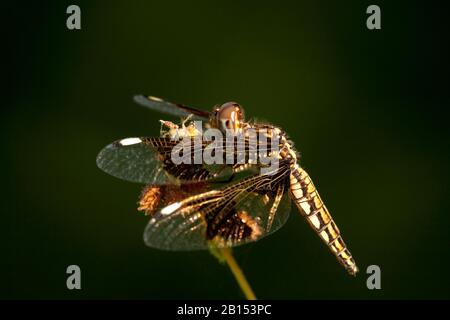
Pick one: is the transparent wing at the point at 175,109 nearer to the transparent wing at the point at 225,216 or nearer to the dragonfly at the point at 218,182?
the dragonfly at the point at 218,182

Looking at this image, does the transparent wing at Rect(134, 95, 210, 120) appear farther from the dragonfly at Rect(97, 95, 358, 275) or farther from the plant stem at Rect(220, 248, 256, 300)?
the plant stem at Rect(220, 248, 256, 300)

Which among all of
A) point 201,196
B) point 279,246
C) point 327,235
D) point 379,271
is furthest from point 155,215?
point 379,271

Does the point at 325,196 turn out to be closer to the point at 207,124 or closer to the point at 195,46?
the point at 195,46

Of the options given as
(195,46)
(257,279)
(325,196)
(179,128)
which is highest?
(195,46)

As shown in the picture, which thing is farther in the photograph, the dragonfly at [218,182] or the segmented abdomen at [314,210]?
the segmented abdomen at [314,210]

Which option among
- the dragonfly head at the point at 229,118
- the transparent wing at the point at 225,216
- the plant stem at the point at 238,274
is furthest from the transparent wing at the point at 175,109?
the plant stem at the point at 238,274

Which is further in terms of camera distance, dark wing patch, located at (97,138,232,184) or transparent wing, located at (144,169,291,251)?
dark wing patch, located at (97,138,232,184)

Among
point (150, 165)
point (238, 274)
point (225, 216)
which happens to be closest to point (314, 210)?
point (225, 216)

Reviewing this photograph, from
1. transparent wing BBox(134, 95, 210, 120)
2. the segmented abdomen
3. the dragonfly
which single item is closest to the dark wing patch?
the dragonfly
